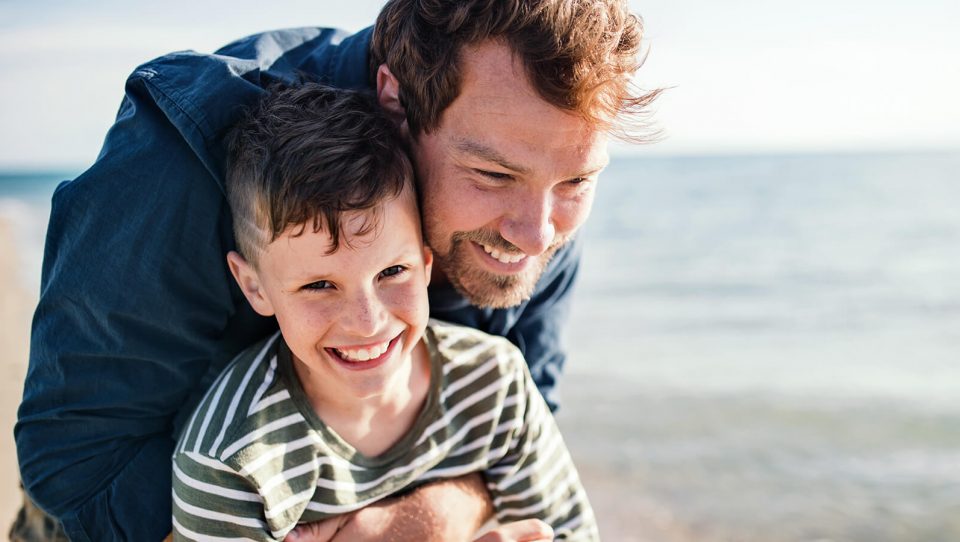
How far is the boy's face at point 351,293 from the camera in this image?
74.4 inches

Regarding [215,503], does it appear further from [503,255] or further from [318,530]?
[503,255]

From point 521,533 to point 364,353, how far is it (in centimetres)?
61

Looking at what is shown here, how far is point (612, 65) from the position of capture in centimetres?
214

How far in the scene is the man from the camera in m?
2.04

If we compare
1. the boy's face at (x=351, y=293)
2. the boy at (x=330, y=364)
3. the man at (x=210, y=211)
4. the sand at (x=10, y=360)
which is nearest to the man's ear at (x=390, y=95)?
the man at (x=210, y=211)

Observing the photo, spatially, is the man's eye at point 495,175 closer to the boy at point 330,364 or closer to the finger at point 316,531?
the boy at point 330,364

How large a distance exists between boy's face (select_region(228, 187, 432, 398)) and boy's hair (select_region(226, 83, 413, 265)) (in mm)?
30

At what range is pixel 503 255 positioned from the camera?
2.32 m

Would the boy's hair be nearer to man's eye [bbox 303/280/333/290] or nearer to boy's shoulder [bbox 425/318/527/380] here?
man's eye [bbox 303/280/333/290]

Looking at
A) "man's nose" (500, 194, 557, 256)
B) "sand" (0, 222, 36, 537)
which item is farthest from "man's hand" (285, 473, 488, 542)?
"sand" (0, 222, 36, 537)

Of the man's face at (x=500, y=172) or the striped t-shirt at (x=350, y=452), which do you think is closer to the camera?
the striped t-shirt at (x=350, y=452)

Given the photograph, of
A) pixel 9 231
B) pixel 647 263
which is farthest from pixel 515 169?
pixel 9 231

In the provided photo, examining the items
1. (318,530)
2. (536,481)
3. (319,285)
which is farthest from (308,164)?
(536,481)

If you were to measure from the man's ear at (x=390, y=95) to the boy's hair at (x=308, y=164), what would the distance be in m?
0.16
